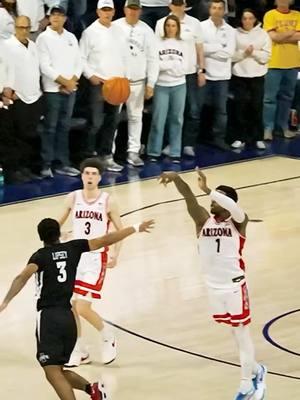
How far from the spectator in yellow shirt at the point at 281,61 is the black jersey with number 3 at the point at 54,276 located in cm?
1165

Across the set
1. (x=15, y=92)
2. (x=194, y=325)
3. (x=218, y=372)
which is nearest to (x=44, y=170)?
(x=15, y=92)

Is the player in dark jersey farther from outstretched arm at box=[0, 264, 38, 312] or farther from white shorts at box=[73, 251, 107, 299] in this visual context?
white shorts at box=[73, 251, 107, 299]

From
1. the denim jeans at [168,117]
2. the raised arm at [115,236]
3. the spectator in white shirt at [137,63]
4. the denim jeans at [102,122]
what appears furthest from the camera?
the denim jeans at [168,117]

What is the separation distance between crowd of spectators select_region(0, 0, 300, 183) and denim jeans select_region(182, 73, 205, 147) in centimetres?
2

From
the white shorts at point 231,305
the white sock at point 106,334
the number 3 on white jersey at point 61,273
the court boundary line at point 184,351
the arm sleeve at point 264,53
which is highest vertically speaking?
the number 3 on white jersey at point 61,273

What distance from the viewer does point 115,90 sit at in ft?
57.6

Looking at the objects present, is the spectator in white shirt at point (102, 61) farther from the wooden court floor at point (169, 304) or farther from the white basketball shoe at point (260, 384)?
the white basketball shoe at point (260, 384)

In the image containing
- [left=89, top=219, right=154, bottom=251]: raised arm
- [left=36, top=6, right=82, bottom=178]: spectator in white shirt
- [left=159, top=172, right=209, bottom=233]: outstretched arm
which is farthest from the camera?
[left=36, top=6, right=82, bottom=178]: spectator in white shirt

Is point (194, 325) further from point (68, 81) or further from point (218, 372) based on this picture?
point (68, 81)

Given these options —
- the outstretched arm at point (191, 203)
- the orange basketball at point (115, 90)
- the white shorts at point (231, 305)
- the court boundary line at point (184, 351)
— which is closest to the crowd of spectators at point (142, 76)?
the orange basketball at point (115, 90)

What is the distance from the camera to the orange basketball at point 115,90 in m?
17.5

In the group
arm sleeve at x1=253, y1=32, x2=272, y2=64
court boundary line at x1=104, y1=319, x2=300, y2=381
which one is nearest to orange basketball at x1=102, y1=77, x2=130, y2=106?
arm sleeve at x1=253, y1=32, x2=272, y2=64

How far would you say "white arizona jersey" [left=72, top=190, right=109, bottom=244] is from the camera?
10.8 m

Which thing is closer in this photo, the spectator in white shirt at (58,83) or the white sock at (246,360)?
the white sock at (246,360)
